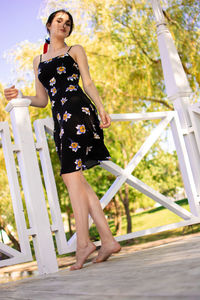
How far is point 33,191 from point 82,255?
49 centimetres

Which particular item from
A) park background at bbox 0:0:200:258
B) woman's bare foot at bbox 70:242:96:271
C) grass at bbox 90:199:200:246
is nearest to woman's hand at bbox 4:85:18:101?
woman's bare foot at bbox 70:242:96:271

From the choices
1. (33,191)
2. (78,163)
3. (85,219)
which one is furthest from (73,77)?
(85,219)

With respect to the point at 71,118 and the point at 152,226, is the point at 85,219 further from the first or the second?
the point at 152,226

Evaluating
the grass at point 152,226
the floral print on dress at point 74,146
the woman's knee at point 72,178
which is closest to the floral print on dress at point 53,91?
the floral print on dress at point 74,146

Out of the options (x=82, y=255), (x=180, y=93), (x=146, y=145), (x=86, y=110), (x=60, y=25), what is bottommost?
(x=82, y=255)

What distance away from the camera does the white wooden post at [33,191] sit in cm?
211

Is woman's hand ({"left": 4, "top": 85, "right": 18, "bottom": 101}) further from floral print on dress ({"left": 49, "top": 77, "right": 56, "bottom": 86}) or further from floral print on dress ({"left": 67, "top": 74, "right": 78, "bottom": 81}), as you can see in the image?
floral print on dress ({"left": 67, "top": 74, "right": 78, "bottom": 81})

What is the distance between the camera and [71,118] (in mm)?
2025

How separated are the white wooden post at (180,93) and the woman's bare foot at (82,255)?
43.8 inches

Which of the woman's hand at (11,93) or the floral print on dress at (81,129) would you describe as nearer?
the floral print on dress at (81,129)

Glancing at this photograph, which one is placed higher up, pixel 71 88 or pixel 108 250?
pixel 71 88

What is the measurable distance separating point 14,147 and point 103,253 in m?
0.82

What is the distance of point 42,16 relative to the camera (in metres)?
8.00

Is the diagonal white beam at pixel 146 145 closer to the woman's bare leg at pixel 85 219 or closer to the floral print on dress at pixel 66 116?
the woman's bare leg at pixel 85 219
